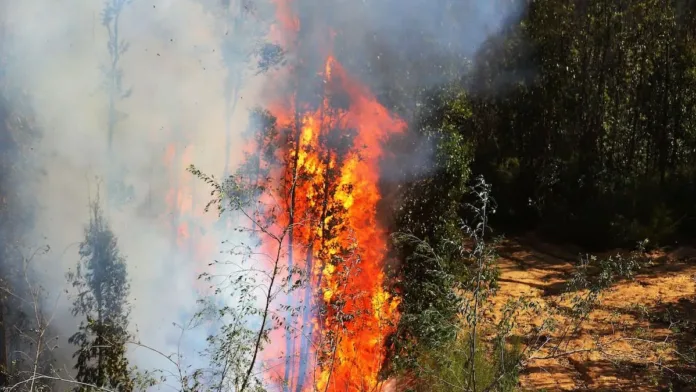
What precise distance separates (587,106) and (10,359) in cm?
1701

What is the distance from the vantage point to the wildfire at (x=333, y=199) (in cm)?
713

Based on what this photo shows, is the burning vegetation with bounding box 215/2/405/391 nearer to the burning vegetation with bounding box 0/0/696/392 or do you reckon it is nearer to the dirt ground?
the burning vegetation with bounding box 0/0/696/392

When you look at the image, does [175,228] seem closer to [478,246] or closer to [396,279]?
[396,279]

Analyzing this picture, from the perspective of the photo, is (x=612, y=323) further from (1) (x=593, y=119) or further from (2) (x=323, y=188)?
(1) (x=593, y=119)

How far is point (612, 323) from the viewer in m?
9.62

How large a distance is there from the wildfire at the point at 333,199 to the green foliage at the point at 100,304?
2164 mm

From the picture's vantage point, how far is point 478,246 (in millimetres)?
4094

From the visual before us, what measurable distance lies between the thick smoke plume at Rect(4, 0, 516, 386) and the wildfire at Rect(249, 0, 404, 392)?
1.23 ft

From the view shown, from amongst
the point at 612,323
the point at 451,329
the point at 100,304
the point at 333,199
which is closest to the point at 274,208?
the point at 333,199

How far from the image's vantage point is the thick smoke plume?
6844mm

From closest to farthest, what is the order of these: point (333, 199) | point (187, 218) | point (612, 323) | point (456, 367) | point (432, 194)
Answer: point (456, 367) < point (333, 199) < point (187, 218) < point (432, 194) < point (612, 323)

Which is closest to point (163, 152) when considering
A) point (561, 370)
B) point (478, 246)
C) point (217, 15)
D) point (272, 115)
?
point (272, 115)

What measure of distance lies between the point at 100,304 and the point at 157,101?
2.78 meters

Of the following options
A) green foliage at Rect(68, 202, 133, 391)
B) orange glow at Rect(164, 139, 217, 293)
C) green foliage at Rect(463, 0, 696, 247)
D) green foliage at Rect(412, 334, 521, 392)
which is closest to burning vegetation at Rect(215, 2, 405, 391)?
orange glow at Rect(164, 139, 217, 293)
